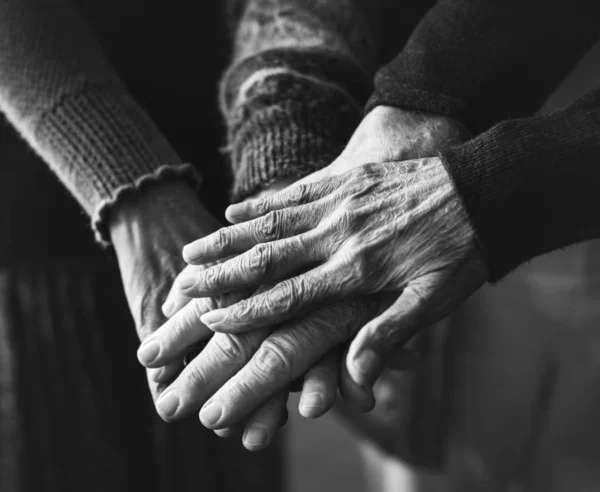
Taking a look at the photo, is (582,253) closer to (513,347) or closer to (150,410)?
(513,347)

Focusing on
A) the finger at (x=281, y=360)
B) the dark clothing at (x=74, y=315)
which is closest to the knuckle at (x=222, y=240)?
the finger at (x=281, y=360)

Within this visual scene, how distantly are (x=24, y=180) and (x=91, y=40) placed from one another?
0.73ft

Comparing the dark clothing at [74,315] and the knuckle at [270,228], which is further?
the dark clothing at [74,315]

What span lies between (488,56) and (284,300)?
0.37 m

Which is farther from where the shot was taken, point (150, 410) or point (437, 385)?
point (437, 385)

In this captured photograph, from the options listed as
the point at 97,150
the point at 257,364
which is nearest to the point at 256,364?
the point at 257,364

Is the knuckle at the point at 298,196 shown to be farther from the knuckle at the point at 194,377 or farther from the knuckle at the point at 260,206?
the knuckle at the point at 194,377

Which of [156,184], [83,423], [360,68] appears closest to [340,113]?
[360,68]

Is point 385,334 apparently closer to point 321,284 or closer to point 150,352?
point 321,284

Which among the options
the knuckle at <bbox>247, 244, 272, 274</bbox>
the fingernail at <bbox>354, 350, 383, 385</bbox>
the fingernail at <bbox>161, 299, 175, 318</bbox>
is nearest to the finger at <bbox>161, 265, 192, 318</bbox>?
the fingernail at <bbox>161, 299, 175, 318</bbox>

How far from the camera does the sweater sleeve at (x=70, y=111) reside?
2.37 ft

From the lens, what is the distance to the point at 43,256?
35.2 inches

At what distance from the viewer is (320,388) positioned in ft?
1.92

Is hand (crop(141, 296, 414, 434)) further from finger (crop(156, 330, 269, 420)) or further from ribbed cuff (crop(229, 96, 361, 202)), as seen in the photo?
ribbed cuff (crop(229, 96, 361, 202))
